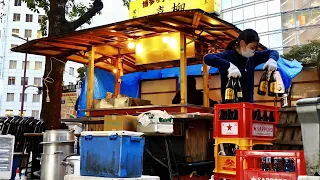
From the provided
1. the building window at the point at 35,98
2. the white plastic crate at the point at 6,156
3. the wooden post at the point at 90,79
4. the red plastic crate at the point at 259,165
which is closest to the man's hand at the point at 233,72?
the red plastic crate at the point at 259,165

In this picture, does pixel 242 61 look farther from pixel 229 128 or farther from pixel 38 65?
pixel 38 65

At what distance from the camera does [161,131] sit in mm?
6770

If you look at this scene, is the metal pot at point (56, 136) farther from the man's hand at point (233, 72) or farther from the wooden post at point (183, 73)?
the man's hand at point (233, 72)

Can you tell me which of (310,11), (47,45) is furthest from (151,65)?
(310,11)

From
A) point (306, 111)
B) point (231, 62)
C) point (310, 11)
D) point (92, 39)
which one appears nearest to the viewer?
point (306, 111)

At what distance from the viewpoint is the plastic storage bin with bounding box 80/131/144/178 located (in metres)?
5.03

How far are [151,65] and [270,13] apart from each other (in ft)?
110

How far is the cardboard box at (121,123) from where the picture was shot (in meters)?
6.94

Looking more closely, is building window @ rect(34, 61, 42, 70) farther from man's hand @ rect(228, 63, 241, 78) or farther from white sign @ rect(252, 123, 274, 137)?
white sign @ rect(252, 123, 274, 137)

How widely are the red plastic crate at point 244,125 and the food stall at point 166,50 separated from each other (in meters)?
1.31

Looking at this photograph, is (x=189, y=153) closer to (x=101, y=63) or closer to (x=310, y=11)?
(x=101, y=63)

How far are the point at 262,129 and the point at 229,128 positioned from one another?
0.64 m

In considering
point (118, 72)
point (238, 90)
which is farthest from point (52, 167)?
point (118, 72)

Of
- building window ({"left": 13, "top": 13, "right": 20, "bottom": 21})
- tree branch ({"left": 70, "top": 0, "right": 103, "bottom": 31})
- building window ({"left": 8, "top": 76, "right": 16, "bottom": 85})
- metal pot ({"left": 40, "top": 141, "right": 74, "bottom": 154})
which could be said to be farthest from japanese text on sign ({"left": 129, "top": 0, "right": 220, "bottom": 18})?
building window ({"left": 13, "top": 13, "right": 20, "bottom": 21})
